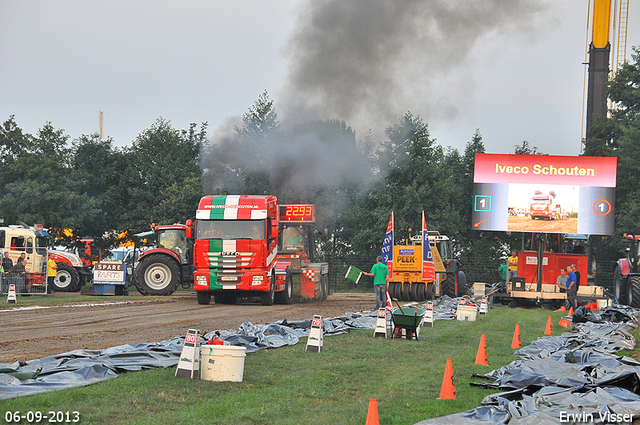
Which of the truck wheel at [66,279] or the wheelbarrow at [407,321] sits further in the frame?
the truck wheel at [66,279]

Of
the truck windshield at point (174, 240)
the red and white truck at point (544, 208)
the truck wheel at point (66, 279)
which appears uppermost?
the red and white truck at point (544, 208)

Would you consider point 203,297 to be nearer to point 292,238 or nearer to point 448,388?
point 292,238

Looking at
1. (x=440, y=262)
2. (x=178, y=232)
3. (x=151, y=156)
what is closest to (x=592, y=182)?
(x=440, y=262)

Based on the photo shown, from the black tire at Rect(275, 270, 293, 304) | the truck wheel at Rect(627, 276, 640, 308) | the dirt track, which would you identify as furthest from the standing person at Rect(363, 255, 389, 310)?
the truck wheel at Rect(627, 276, 640, 308)

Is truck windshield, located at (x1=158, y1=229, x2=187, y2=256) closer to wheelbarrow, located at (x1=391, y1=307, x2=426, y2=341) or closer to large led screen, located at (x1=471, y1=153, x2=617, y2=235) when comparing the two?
large led screen, located at (x1=471, y1=153, x2=617, y2=235)

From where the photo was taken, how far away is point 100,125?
64.0 m

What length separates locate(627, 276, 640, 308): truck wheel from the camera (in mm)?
24312

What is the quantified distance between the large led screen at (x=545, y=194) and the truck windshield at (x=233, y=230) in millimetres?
8976

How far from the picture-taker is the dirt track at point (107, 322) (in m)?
12.8

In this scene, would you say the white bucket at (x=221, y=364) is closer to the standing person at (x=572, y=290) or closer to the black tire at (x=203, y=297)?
the black tire at (x=203, y=297)

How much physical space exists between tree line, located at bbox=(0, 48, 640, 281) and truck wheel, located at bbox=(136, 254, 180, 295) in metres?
7.14

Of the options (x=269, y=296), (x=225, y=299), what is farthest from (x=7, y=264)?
(x=269, y=296)

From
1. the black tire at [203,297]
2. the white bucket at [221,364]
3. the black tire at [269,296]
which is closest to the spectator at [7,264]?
the black tire at [203,297]

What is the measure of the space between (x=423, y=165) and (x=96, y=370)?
1521 inches
